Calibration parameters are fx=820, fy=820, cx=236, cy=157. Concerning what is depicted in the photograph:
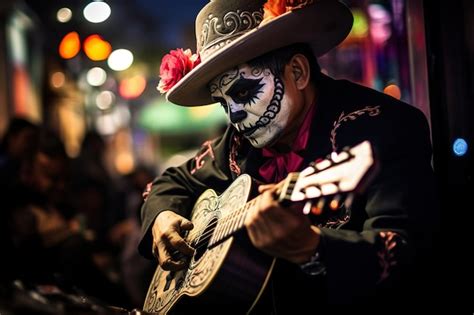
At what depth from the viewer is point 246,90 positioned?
3057 mm

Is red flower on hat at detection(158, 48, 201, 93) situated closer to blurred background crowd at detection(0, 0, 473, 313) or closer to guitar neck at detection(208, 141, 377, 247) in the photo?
blurred background crowd at detection(0, 0, 473, 313)

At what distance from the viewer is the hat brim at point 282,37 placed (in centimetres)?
296

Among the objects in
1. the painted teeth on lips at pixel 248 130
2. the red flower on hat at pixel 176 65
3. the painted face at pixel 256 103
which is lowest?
the painted teeth on lips at pixel 248 130

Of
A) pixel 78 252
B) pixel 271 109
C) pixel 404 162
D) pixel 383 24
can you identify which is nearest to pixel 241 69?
pixel 271 109

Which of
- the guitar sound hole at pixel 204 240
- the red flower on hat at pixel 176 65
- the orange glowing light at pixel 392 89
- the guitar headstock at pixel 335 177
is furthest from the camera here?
the orange glowing light at pixel 392 89

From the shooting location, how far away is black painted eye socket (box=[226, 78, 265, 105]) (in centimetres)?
303

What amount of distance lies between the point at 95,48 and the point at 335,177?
8.40m

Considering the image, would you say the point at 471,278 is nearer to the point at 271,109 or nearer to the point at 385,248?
the point at 385,248

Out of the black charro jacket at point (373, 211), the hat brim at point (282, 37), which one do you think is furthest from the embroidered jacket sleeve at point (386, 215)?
the hat brim at point (282, 37)

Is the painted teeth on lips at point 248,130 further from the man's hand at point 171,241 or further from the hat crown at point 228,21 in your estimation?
the man's hand at point 171,241

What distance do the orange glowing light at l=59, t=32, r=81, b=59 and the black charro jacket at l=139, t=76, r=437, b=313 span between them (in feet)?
22.4

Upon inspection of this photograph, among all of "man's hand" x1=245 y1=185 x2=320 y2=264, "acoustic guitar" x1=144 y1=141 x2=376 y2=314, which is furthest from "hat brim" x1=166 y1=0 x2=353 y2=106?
"man's hand" x1=245 y1=185 x2=320 y2=264

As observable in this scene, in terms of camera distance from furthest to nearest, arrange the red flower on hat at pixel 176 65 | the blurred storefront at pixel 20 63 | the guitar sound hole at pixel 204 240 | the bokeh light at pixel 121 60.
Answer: the blurred storefront at pixel 20 63 < the bokeh light at pixel 121 60 < the red flower on hat at pixel 176 65 < the guitar sound hole at pixel 204 240

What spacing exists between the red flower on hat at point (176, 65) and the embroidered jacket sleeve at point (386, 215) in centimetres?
84
